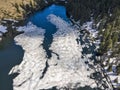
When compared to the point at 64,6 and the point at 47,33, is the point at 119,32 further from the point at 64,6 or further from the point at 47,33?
the point at 64,6

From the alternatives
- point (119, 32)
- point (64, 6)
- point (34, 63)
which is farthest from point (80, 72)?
point (64, 6)

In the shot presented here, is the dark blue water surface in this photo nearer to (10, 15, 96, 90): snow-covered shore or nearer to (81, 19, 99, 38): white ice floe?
(10, 15, 96, 90): snow-covered shore

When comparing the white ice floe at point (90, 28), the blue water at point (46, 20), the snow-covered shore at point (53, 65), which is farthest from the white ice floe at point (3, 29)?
the white ice floe at point (90, 28)

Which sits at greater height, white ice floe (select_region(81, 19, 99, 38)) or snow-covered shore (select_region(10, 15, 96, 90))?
white ice floe (select_region(81, 19, 99, 38))

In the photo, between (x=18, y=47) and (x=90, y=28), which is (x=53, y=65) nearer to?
(x=18, y=47)

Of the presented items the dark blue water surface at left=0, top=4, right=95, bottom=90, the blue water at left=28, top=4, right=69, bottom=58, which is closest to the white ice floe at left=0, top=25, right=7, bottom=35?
the dark blue water surface at left=0, top=4, right=95, bottom=90

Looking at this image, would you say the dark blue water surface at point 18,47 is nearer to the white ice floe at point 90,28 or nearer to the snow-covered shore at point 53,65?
the snow-covered shore at point 53,65

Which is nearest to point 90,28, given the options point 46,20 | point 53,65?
point 46,20

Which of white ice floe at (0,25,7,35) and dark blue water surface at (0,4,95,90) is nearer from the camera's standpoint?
dark blue water surface at (0,4,95,90)
